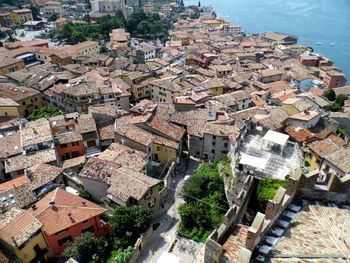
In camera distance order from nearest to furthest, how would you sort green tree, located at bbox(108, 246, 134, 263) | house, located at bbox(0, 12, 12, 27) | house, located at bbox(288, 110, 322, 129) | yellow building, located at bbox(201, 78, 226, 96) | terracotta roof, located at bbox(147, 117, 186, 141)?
green tree, located at bbox(108, 246, 134, 263), terracotta roof, located at bbox(147, 117, 186, 141), house, located at bbox(288, 110, 322, 129), yellow building, located at bbox(201, 78, 226, 96), house, located at bbox(0, 12, 12, 27)

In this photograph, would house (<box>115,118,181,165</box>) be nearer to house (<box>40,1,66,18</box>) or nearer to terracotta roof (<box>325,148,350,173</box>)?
terracotta roof (<box>325,148,350,173</box>)

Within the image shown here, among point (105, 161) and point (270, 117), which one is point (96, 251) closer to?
point (105, 161)

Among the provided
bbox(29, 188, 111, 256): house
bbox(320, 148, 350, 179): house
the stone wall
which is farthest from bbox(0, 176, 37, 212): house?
bbox(320, 148, 350, 179): house

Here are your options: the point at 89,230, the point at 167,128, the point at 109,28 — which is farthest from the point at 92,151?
the point at 109,28

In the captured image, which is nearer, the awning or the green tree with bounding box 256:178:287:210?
the green tree with bounding box 256:178:287:210

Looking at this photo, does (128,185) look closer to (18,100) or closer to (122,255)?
(122,255)

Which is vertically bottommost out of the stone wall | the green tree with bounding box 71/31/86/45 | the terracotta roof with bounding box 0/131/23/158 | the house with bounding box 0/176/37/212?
the stone wall

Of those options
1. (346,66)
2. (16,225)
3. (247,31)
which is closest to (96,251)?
(16,225)

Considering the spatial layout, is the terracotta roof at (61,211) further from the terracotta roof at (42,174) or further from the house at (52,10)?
the house at (52,10)
